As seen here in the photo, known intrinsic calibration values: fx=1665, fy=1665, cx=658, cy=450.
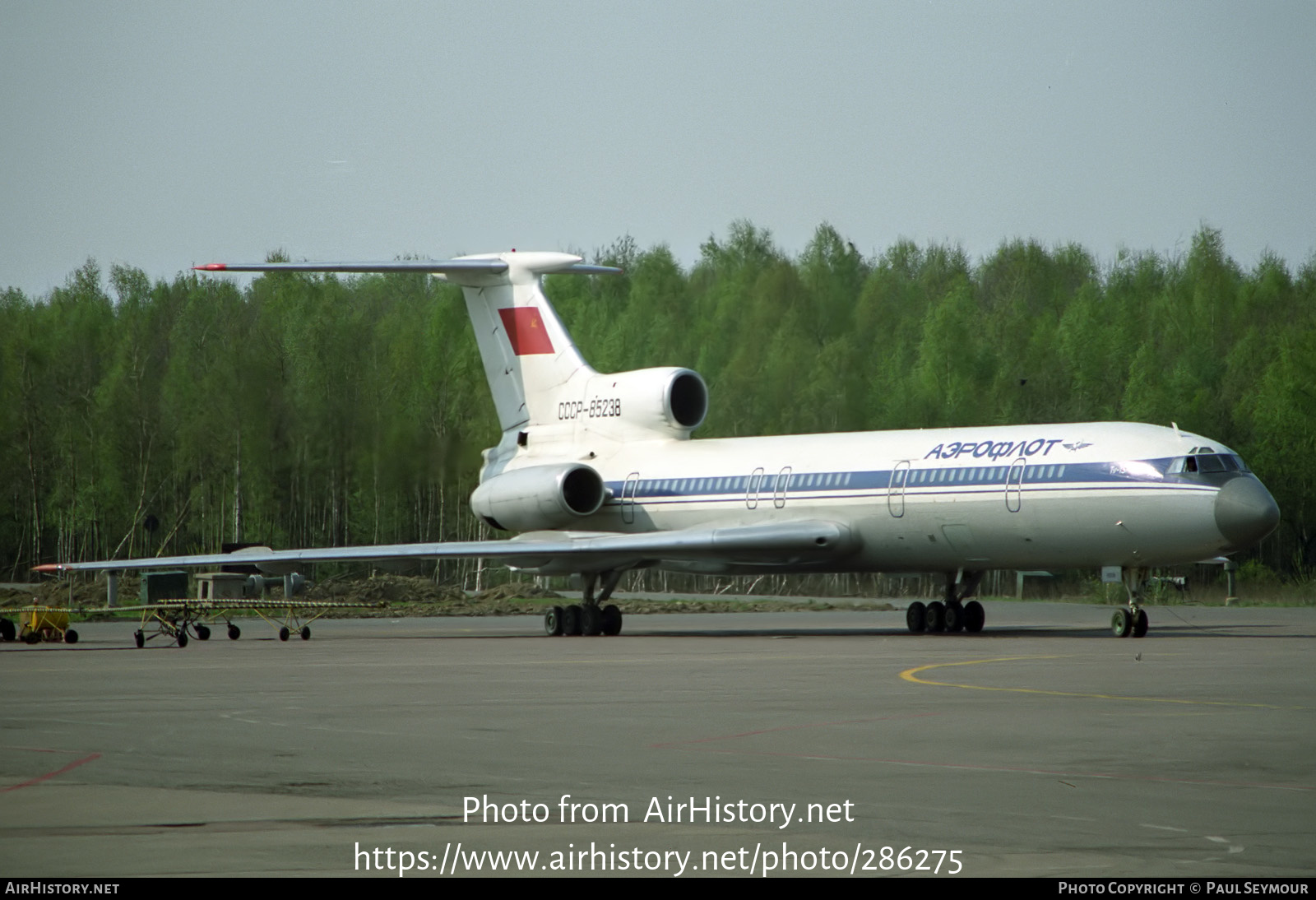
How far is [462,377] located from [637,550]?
28.3m

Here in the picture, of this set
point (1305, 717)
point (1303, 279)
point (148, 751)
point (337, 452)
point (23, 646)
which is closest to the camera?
point (148, 751)

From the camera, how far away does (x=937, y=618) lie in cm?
2838

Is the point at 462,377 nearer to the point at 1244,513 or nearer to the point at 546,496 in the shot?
the point at 546,496

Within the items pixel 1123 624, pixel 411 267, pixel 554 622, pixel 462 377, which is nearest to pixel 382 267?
pixel 411 267

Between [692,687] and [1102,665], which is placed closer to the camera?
[692,687]

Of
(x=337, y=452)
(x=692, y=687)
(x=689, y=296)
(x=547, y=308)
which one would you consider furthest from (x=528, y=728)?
(x=689, y=296)

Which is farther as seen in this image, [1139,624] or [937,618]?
[937,618]

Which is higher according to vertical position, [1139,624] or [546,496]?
[546,496]

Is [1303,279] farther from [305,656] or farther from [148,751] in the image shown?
[148,751]

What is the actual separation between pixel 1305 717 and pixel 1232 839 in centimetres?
582

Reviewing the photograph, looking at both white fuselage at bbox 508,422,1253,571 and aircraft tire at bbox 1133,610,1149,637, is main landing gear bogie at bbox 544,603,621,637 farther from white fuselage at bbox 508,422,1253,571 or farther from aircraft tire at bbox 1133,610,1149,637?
aircraft tire at bbox 1133,610,1149,637

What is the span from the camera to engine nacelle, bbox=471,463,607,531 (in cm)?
3136

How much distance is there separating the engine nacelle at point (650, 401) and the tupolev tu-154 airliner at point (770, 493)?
4cm

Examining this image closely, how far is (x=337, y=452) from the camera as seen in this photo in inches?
1607
